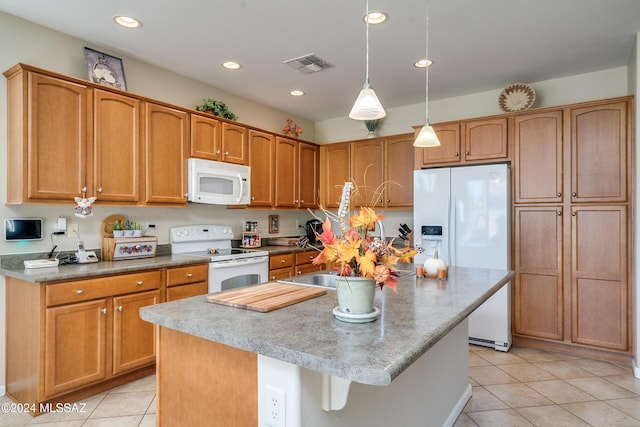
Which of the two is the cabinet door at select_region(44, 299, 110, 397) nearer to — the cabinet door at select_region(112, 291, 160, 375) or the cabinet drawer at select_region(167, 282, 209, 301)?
the cabinet door at select_region(112, 291, 160, 375)

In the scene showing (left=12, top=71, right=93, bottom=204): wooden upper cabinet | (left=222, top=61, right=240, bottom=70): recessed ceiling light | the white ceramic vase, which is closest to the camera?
the white ceramic vase

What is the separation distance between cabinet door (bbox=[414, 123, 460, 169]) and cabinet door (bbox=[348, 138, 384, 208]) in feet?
2.33

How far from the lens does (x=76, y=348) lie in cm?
246

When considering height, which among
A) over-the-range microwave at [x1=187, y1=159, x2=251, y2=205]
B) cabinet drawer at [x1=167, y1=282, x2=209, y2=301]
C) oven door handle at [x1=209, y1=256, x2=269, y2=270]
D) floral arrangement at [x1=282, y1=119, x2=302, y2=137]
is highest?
floral arrangement at [x1=282, y1=119, x2=302, y2=137]

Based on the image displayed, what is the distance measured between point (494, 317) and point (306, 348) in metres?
3.02

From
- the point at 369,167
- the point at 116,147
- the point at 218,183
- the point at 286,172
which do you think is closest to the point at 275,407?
the point at 116,147

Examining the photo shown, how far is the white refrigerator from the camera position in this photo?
347 centimetres

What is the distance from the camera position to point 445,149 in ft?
12.9

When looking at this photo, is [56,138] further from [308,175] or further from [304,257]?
[308,175]

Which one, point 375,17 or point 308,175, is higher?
point 375,17

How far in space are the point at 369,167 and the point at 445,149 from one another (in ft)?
3.57

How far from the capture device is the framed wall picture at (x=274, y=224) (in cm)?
484

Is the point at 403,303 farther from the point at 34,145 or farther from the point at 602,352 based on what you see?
the point at 602,352

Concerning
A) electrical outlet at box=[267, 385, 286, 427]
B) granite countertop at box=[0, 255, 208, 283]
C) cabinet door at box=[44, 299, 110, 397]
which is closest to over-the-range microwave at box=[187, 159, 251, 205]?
granite countertop at box=[0, 255, 208, 283]
